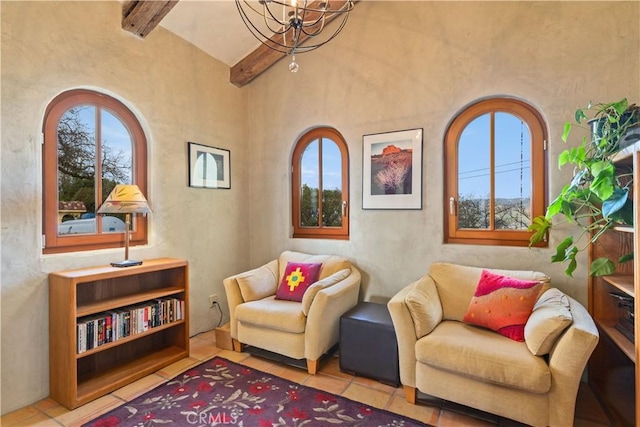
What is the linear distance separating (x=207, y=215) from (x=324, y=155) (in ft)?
4.57

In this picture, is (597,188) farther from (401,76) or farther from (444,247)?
(401,76)

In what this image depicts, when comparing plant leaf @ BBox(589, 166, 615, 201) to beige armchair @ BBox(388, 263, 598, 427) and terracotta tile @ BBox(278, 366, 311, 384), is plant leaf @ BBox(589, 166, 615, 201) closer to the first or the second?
beige armchair @ BBox(388, 263, 598, 427)

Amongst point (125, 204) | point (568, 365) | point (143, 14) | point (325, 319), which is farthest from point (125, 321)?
point (568, 365)

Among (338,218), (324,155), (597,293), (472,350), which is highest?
(324,155)

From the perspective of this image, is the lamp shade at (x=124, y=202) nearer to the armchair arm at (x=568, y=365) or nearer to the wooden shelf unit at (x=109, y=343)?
the wooden shelf unit at (x=109, y=343)

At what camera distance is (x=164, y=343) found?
2.92 m

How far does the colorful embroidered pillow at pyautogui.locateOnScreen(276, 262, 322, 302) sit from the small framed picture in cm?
125

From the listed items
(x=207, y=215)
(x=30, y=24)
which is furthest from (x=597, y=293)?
(x=30, y=24)

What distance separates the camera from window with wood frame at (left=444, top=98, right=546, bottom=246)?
8.42ft

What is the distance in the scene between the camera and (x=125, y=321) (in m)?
2.40

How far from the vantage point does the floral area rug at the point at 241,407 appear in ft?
6.35

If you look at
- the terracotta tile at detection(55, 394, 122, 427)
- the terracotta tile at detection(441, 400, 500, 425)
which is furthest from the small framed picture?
the terracotta tile at detection(441, 400, 500, 425)

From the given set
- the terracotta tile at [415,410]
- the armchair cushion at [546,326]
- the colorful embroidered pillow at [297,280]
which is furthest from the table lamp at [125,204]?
the armchair cushion at [546,326]

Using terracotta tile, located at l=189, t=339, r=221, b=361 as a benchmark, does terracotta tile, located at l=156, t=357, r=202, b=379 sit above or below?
below
